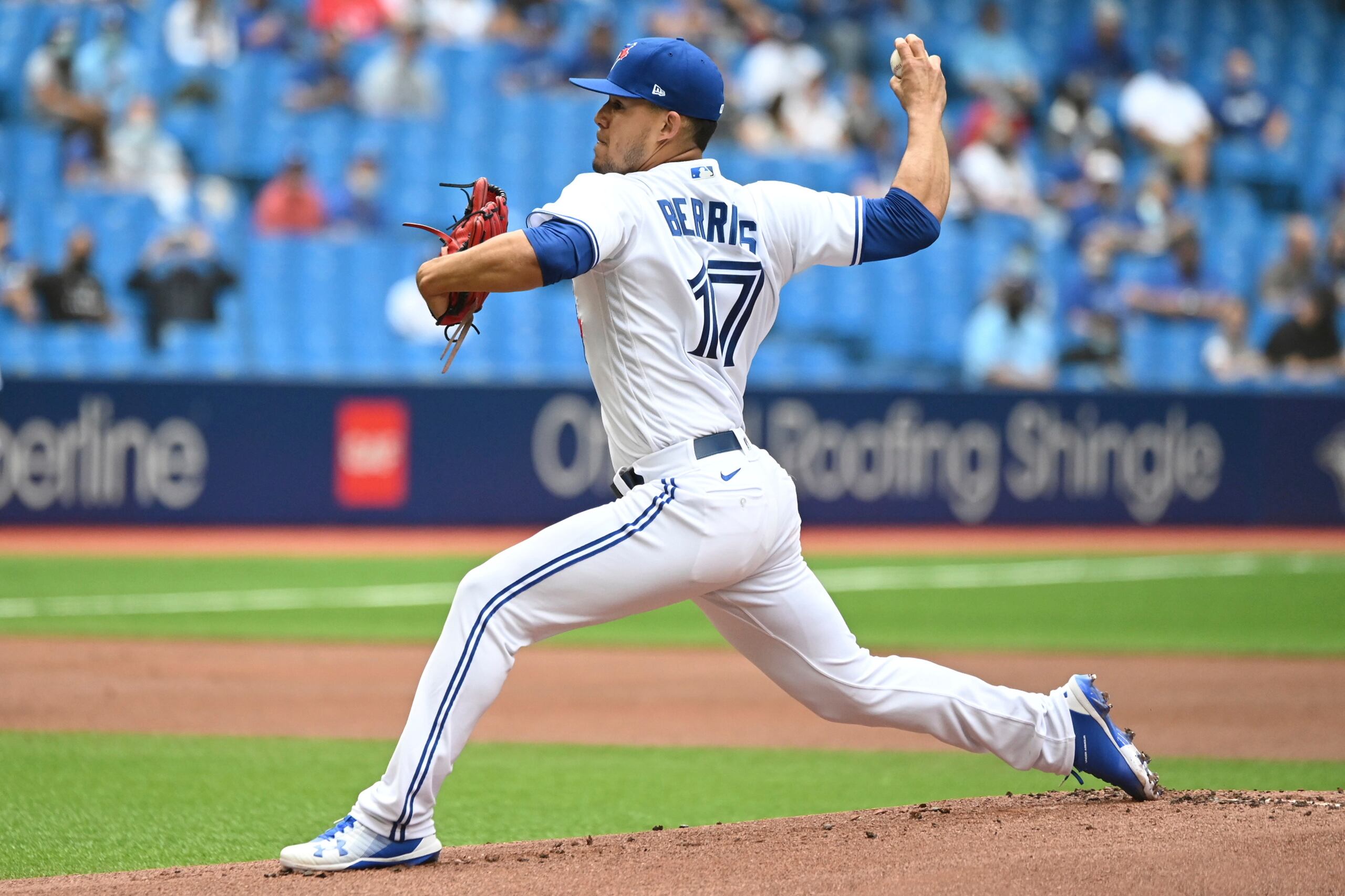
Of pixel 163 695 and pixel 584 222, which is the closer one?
pixel 584 222

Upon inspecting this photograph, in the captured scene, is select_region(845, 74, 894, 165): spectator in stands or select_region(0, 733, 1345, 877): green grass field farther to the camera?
select_region(845, 74, 894, 165): spectator in stands

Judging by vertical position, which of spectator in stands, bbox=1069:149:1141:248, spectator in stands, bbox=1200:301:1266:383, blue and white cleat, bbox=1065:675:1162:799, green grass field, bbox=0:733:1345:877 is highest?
spectator in stands, bbox=1069:149:1141:248

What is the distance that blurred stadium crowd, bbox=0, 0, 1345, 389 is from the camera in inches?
610

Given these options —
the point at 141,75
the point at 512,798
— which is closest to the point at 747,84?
the point at 141,75

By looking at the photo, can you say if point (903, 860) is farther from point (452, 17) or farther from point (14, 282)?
point (452, 17)

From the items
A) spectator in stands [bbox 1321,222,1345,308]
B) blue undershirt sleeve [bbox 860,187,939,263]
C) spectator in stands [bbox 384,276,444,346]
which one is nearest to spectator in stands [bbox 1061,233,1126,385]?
spectator in stands [bbox 1321,222,1345,308]

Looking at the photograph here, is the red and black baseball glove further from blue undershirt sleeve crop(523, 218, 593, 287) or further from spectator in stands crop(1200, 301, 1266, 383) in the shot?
spectator in stands crop(1200, 301, 1266, 383)

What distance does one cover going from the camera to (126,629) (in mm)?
9508

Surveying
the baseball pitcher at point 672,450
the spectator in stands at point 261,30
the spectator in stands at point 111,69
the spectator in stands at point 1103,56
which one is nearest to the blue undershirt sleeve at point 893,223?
the baseball pitcher at point 672,450

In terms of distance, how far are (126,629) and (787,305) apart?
910cm

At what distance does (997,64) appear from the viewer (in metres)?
18.8

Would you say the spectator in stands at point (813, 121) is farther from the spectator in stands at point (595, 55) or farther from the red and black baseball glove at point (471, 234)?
the red and black baseball glove at point (471, 234)

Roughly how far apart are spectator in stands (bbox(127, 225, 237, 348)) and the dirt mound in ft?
38.7

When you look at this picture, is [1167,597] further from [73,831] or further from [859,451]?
[73,831]
